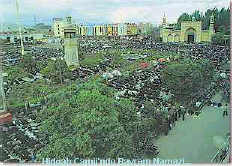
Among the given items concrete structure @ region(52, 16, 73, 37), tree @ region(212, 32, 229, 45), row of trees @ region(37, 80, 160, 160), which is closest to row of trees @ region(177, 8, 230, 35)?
tree @ region(212, 32, 229, 45)

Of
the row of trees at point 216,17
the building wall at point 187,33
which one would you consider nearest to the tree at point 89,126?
the building wall at point 187,33

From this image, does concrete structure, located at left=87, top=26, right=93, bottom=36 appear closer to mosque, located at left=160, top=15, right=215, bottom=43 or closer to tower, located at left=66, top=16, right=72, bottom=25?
tower, located at left=66, top=16, right=72, bottom=25

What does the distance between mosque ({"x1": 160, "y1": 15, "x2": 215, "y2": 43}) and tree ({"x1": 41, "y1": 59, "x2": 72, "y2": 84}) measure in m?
1.02

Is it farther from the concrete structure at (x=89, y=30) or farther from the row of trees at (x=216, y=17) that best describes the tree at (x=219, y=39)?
the concrete structure at (x=89, y=30)

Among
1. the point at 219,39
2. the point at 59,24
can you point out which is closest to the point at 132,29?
the point at 59,24

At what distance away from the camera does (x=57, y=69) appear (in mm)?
3373

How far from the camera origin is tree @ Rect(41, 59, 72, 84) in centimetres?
334

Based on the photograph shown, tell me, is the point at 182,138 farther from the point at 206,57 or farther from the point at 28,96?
the point at 28,96

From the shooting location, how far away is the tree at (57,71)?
3.34 meters

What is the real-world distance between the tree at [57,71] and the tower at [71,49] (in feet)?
0.21

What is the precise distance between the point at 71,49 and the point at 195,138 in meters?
1.47

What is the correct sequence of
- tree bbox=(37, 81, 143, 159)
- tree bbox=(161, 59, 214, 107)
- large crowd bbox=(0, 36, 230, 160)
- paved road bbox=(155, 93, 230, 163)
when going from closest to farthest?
tree bbox=(37, 81, 143, 159) → paved road bbox=(155, 93, 230, 163) → large crowd bbox=(0, 36, 230, 160) → tree bbox=(161, 59, 214, 107)

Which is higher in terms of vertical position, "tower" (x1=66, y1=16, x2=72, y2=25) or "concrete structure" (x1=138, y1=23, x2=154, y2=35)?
"tower" (x1=66, y1=16, x2=72, y2=25)

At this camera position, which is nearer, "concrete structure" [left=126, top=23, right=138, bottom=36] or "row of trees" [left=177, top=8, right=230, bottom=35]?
"row of trees" [left=177, top=8, right=230, bottom=35]
